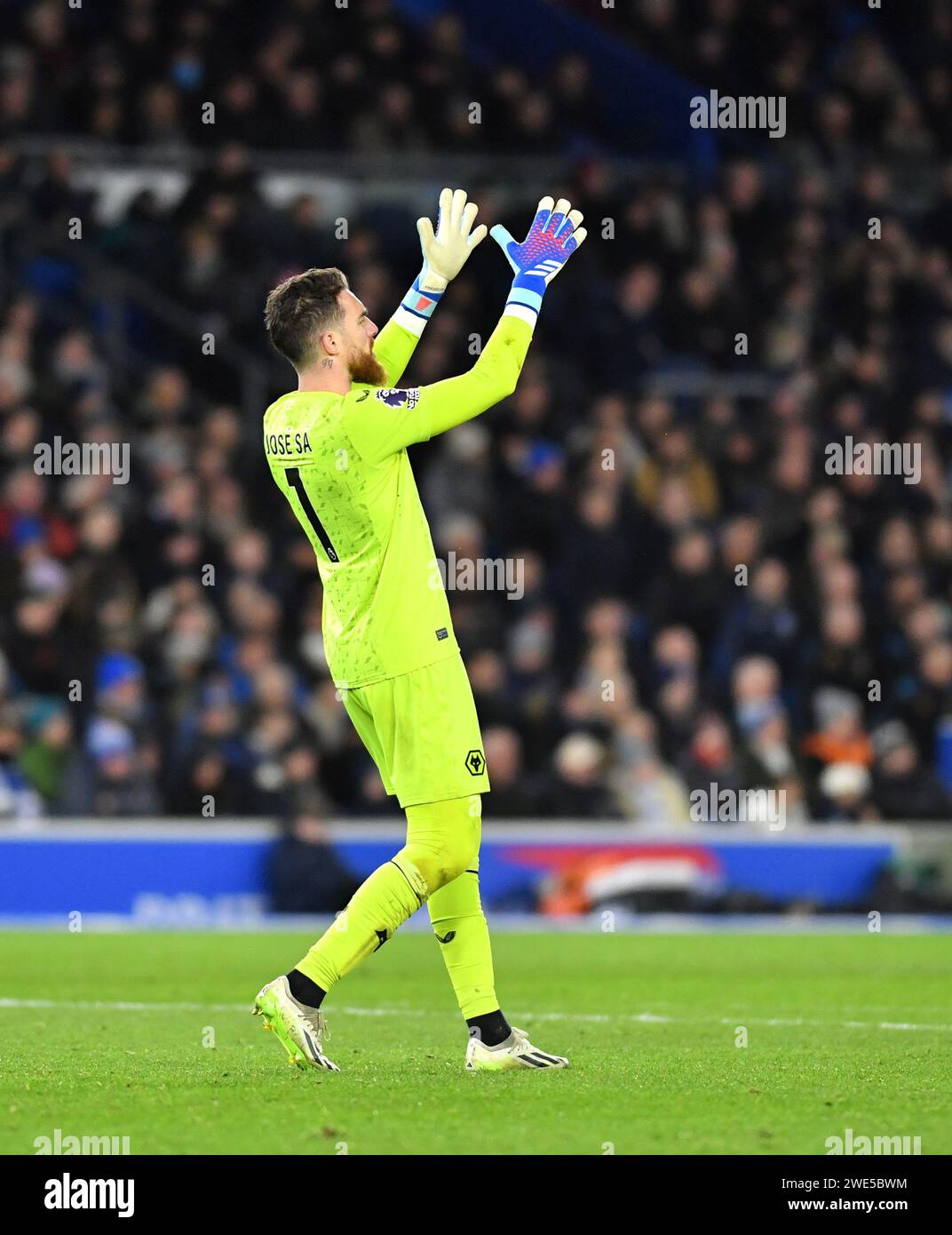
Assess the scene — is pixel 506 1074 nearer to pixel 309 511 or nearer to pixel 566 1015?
pixel 309 511

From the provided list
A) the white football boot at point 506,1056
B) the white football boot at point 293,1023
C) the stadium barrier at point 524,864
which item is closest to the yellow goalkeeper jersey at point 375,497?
the white football boot at point 293,1023

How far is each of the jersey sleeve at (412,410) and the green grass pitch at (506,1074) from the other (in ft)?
6.56

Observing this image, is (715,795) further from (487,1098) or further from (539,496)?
(487,1098)

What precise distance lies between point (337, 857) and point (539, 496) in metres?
3.78

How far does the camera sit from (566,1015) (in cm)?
916

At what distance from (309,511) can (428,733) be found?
0.84 metres

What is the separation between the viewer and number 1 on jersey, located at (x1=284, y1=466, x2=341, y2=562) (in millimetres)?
7035

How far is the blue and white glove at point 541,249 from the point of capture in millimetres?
7227

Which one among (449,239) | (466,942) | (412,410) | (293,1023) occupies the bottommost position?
(293,1023)

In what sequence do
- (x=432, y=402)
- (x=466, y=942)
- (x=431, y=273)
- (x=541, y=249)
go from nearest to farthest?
(x=432, y=402) < (x=466, y=942) < (x=541, y=249) < (x=431, y=273)

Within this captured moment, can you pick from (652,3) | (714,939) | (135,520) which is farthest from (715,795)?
(652,3)

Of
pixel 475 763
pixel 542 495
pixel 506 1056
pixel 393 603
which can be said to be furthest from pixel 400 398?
pixel 542 495

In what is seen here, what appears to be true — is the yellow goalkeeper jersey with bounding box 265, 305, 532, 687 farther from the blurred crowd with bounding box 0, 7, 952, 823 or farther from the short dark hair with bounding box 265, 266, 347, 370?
the blurred crowd with bounding box 0, 7, 952, 823

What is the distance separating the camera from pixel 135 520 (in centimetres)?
1647
